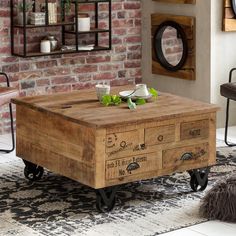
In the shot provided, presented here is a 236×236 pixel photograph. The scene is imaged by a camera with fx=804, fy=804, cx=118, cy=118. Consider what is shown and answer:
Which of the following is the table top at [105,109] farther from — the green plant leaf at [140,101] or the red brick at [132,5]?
the red brick at [132,5]

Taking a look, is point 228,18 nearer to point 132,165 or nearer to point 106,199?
point 132,165

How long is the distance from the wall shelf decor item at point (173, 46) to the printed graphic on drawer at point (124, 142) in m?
2.41

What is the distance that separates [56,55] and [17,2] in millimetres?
598

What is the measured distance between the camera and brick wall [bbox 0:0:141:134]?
6.75 m

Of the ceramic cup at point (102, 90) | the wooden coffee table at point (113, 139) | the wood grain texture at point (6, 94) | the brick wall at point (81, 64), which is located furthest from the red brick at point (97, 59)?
the ceramic cup at point (102, 90)

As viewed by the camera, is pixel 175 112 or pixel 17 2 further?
pixel 17 2

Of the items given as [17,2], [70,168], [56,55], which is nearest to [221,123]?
[56,55]

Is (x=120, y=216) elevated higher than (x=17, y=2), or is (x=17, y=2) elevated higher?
(x=17, y=2)

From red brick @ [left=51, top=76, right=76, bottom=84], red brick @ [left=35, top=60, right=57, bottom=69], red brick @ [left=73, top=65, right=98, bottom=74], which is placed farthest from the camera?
red brick @ [left=73, top=65, right=98, bottom=74]

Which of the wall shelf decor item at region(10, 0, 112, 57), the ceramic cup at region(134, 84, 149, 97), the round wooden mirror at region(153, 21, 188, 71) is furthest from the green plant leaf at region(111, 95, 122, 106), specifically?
the round wooden mirror at region(153, 21, 188, 71)

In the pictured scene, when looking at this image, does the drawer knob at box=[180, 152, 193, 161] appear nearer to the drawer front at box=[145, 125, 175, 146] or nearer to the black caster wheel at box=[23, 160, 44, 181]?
the drawer front at box=[145, 125, 175, 146]

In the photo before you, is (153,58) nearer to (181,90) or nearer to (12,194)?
(181,90)

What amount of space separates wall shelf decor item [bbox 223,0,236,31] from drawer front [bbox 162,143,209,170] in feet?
6.67

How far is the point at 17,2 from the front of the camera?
666 cm
